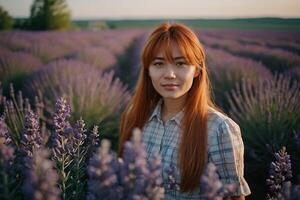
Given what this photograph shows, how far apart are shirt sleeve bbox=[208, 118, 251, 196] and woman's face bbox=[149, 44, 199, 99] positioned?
26 centimetres

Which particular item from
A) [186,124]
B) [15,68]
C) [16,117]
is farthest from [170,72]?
[15,68]

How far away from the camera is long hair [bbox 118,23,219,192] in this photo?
2.01 m

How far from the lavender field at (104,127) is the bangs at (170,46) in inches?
18.8

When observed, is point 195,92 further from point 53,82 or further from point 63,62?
point 63,62

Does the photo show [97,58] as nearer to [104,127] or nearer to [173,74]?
[104,127]

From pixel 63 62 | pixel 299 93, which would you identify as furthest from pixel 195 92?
pixel 63 62

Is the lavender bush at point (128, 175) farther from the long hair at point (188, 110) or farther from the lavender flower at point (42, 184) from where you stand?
the long hair at point (188, 110)

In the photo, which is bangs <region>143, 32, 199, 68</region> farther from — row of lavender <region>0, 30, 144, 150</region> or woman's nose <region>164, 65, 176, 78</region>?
row of lavender <region>0, 30, 144, 150</region>

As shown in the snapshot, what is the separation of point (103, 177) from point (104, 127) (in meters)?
3.25

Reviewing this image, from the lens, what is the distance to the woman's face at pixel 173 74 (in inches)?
82.3

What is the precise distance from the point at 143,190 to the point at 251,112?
304cm

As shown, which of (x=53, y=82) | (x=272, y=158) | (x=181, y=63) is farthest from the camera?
(x=53, y=82)

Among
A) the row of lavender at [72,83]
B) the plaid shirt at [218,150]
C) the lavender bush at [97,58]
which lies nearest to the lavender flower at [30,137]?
the plaid shirt at [218,150]

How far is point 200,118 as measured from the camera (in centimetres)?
209
